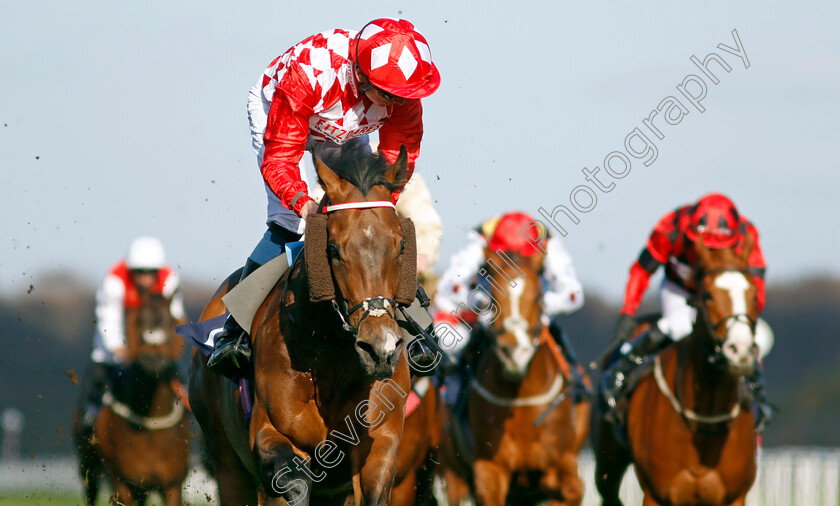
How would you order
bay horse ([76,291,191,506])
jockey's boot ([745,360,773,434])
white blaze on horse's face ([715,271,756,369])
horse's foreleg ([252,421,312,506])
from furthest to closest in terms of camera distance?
bay horse ([76,291,191,506]) → jockey's boot ([745,360,773,434]) → white blaze on horse's face ([715,271,756,369]) → horse's foreleg ([252,421,312,506])

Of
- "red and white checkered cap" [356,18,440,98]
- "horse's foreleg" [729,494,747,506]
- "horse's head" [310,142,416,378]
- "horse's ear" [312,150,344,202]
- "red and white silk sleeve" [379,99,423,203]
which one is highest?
"red and white checkered cap" [356,18,440,98]

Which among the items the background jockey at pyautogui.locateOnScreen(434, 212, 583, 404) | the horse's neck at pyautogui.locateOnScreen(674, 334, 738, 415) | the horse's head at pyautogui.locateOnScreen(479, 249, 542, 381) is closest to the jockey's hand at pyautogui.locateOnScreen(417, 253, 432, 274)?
the background jockey at pyautogui.locateOnScreen(434, 212, 583, 404)

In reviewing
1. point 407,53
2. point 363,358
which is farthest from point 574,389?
point 363,358

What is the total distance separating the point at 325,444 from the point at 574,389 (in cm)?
377

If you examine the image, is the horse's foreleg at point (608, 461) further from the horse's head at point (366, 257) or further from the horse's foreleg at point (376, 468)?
the horse's head at point (366, 257)

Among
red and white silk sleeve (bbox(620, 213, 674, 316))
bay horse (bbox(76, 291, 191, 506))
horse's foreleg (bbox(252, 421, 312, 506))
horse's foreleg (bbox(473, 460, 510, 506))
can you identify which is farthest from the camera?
bay horse (bbox(76, 291, 191, 506))

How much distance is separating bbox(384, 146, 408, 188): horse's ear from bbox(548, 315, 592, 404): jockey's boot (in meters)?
3.87

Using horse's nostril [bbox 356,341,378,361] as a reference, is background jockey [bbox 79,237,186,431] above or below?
below

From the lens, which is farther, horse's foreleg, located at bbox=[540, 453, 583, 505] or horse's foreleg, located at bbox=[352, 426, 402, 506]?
horse's foreleg, located at bbox=[540, 453, 583, 505]

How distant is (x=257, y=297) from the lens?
4762 mm

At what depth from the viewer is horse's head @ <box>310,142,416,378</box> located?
3654mm

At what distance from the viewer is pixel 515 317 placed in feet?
23.9

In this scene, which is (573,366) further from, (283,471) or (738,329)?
(283,471)

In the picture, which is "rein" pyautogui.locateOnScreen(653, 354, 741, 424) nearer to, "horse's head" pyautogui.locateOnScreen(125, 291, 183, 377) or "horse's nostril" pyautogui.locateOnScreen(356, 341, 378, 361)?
"horse's nostril" pyautogui.locateOnScreen(356, 341, 378, 361)
